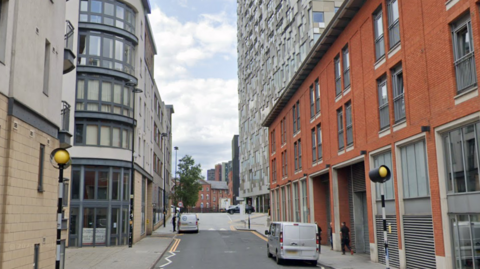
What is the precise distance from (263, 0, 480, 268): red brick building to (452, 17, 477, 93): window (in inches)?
1.3

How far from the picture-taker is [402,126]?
1797cm

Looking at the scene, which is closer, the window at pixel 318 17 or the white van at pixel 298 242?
the white van at pixel 298 242

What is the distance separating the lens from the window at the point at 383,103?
19.7 meters

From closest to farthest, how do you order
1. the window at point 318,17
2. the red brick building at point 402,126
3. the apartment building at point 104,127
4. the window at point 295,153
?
the red brick building at point 402,126, the apartment building at point 104,127, the window at point 295,153, the window at point 318,17

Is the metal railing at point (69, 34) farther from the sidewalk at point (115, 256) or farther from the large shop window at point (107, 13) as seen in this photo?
the large shop window at point (107, 13)

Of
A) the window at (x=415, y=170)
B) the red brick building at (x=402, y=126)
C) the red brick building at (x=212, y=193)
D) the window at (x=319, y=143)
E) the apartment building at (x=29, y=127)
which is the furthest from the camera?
→ the red brick building at (x=212, y=193)

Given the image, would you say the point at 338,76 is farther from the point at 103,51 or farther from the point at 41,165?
the point at 41,165

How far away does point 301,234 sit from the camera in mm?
20484

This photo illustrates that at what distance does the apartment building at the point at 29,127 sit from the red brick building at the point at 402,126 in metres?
11.5

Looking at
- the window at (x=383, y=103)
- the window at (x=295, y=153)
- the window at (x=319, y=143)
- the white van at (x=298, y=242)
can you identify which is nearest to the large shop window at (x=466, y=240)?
the window at (x=383, y=103)

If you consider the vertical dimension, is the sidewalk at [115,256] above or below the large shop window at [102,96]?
below

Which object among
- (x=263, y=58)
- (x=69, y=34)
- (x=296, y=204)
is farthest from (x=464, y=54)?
(x=263, y=58)

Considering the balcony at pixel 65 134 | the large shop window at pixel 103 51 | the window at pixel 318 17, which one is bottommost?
the balcony at pixel 65 134

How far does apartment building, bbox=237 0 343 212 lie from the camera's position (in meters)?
46.1
